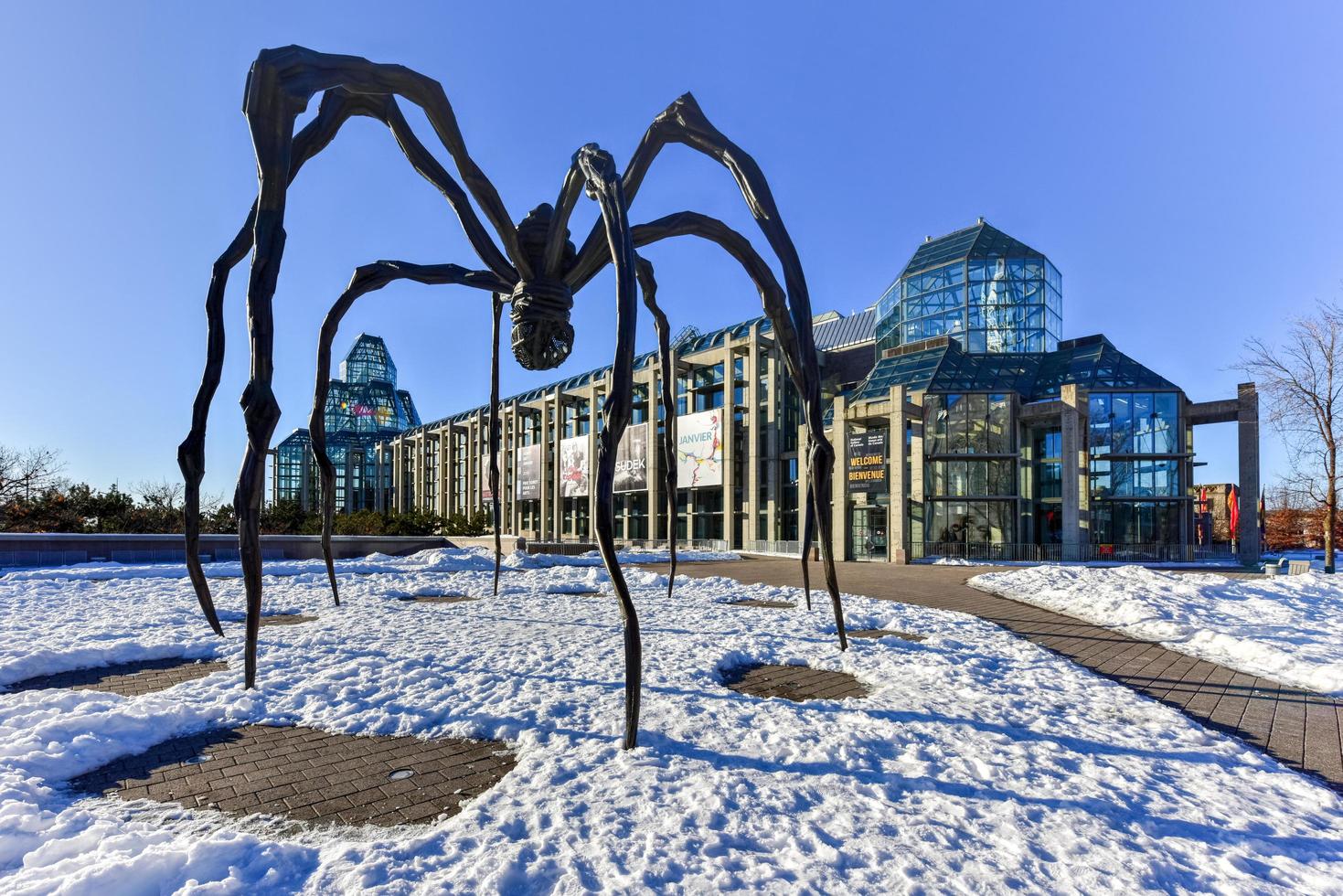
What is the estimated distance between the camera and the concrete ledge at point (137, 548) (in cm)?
1520

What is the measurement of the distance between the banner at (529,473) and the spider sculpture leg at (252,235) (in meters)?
47.4

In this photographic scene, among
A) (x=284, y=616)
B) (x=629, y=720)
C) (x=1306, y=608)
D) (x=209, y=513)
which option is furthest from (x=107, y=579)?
(x=209, y=513)

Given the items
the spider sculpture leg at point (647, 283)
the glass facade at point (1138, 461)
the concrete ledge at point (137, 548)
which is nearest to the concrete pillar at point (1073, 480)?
the glass facade at point (1138, 461)

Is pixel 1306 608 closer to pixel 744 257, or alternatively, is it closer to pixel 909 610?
pixel 909 610

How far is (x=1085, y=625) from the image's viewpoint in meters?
8.27

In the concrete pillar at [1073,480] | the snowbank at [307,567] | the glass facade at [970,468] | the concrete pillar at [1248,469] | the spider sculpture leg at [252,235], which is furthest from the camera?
the glass facade at [970,468]

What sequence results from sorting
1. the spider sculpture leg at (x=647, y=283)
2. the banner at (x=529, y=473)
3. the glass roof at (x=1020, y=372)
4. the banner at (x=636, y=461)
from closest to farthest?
1. the spider sculpture leg at (x=647, y=283)
2. the glass roof at (x=1020, y=372)
3. the banner at (x=636, y=461)
4. the banner at (x=529, y=473)

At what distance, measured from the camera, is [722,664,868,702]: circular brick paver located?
4.73 meters

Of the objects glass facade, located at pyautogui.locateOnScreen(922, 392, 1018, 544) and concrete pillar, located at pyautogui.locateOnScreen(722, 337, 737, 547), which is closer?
glass facade, located at pyautogui.locateOnScreen(922, 392, 1018, 544)

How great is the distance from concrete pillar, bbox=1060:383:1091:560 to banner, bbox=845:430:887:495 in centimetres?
743

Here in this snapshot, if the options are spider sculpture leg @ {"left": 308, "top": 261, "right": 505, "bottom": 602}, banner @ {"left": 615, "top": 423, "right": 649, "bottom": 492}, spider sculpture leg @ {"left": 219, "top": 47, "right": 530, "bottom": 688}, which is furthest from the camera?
banner @ {"left": 615, "top": 423, "right": 649, "bottom": 492}

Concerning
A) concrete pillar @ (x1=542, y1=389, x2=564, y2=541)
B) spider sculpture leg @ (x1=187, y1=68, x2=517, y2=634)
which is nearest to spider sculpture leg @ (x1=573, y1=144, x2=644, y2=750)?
spider sculpture leg @ (x1=187, y1=68, x2=517, y2=634)

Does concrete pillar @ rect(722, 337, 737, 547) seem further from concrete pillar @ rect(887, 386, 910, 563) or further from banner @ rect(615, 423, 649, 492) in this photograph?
concrete pillar @ rect(887, 386, 910, 563)

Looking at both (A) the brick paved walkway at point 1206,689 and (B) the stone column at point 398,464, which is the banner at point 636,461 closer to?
(A) the brick paved walkway at point 1206,689
